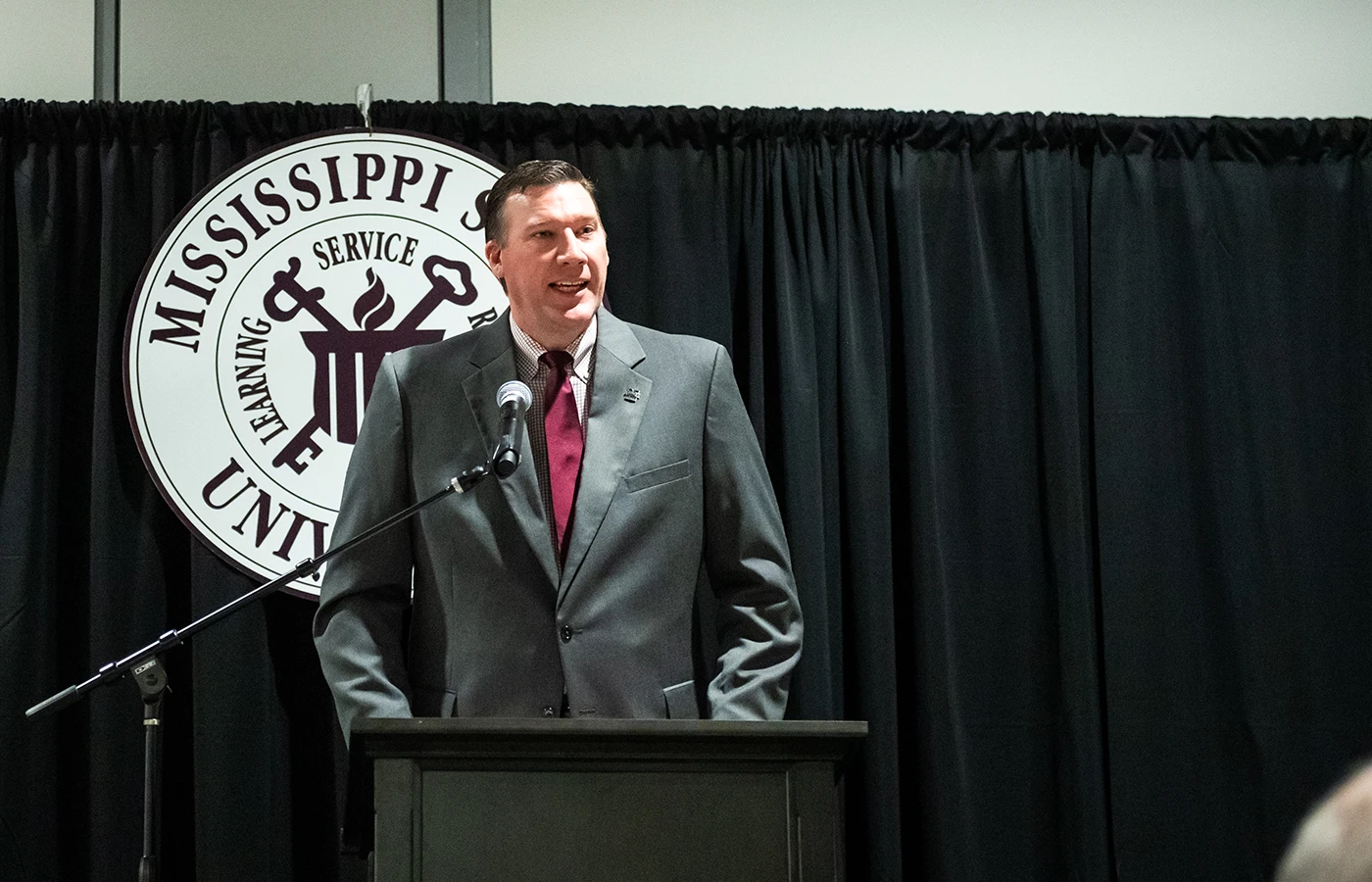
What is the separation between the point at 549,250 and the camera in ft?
9.29

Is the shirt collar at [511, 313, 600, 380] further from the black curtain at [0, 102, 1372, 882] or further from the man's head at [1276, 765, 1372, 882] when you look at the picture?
the man's head at [1276, 765, 1372, 882]

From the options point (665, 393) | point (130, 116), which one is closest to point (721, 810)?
point (665, 393)

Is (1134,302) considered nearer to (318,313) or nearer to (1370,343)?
(1370,343)

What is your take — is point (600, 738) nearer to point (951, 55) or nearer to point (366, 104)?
point (366, 104)

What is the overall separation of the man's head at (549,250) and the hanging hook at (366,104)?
3.62 ft

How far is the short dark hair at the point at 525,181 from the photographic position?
9.54 feet

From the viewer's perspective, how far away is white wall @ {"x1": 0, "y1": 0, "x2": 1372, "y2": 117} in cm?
409

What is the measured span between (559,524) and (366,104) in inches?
64.6

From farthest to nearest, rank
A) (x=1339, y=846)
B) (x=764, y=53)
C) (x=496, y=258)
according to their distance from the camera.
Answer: (x=764, y=53)
(x=496, y=258)
(x=1339, y=846)

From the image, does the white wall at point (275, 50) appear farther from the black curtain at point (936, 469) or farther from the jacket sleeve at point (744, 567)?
the jacket sleeve at point (744, 567)

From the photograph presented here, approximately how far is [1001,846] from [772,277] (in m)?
1.44

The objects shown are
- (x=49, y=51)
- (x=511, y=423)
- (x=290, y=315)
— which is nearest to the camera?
(x=511, y=423)

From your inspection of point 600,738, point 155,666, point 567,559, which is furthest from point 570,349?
point 600,738

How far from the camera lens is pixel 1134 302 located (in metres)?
4.08
